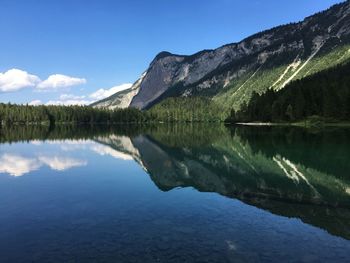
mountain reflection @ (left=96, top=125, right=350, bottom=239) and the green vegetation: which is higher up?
the green vegetation

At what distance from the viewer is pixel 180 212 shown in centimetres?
2891

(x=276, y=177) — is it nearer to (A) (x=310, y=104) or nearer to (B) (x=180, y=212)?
(B) (x=180, y=212)

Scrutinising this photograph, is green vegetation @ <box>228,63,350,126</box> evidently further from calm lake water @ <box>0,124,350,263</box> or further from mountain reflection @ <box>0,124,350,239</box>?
calm lake water @ <box>0,124,350,263</box>

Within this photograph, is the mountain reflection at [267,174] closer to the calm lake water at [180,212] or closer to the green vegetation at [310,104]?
the calm lake water at [180,212]

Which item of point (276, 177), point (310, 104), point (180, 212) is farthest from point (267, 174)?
point (310, 104)

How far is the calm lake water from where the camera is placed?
785 inches

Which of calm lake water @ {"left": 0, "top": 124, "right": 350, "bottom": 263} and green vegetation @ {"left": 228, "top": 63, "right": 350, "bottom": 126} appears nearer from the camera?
calm lake water @ {"left": 0, "top": 124, "right": 350, "bottom": 263}

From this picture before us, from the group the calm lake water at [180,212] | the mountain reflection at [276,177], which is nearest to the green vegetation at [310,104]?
the mountain reflection at [276,177]

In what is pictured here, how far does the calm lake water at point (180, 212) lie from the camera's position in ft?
65.4

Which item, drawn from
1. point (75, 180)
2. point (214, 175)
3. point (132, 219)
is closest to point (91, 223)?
point (132, 219)

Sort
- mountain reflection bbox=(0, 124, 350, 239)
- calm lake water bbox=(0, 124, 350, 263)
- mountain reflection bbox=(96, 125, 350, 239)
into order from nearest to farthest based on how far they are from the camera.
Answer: calm lake water bbox=(0, 124, 350, 263) < mountain reflection bbox=(96, 125, 350, 239) < mountain reflection bbox=(0, 124, 350, 239)

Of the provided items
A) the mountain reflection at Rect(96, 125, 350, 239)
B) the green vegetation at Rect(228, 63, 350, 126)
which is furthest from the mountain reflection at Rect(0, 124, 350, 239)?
the green vegetation at Rect(228, 63, 350, 126)

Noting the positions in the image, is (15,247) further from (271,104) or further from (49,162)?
(271,104)

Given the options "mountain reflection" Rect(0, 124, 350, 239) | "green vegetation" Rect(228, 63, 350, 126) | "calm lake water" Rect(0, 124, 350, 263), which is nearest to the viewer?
"calm lake water" Rect(0, 124, 350, 263)
